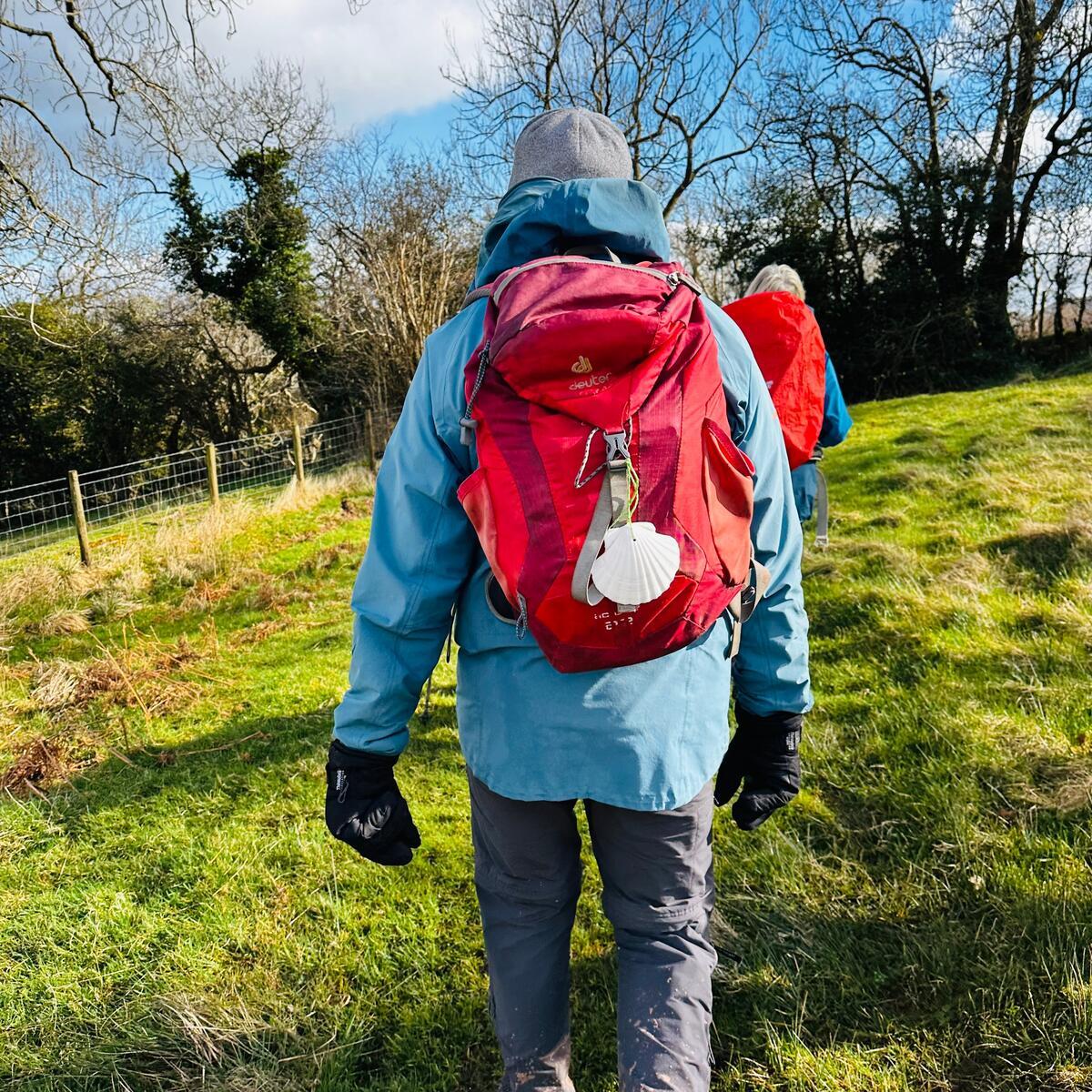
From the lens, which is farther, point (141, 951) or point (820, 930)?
point (141, 951)

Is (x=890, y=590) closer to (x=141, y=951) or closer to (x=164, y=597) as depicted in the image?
(x=141, y=951)

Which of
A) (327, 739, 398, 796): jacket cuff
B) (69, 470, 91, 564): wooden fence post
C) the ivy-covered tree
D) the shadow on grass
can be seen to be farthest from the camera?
the ivy-covered tree

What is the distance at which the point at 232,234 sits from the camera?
54.3 feet

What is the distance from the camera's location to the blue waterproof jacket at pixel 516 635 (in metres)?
1.49

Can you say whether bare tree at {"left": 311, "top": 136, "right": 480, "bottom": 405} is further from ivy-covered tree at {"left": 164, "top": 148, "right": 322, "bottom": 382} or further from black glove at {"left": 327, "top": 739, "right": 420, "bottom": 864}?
black glove at {"left": 327, "top": 739, "right": 420, "bottom": 864}

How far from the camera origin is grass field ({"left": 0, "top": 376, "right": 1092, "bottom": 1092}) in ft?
7.02

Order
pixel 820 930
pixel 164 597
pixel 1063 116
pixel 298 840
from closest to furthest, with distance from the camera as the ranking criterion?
pixel 820 930, pixel 298 840, pixel 164 597, pixel 1063 116

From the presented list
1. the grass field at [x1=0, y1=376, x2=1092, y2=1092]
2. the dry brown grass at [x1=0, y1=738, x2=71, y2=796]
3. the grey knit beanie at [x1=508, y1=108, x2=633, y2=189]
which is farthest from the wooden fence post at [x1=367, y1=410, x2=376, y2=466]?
the grey knit beanie at [x1=508, y1=108, x2=633, y2=189]

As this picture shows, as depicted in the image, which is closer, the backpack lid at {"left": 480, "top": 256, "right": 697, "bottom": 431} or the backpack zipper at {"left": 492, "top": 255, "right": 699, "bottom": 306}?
the backpack lid at {"left": 480, "top": 256, "right": 697, "bottom": 431}

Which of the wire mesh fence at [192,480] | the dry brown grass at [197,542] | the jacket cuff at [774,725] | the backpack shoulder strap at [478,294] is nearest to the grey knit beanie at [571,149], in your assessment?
the backpack shoulder strap at [478,294]

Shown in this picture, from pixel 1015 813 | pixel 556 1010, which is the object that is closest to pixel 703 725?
pixel 556 1010

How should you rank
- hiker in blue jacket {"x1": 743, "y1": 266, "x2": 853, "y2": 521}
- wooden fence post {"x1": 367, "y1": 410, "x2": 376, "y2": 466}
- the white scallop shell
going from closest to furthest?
the white scallop shell → hiker in blue jacket {"x1": 743, "y1": 266, "x2": 853, "y2": 521} → wooden fence post {"x1": 367, "y1": 410, "x2": 376, "y2": 466}

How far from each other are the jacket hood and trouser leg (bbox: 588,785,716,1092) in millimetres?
1101

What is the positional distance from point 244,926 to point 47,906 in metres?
0.83
